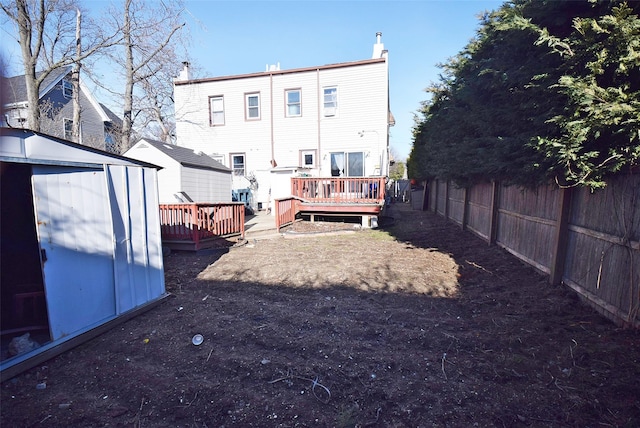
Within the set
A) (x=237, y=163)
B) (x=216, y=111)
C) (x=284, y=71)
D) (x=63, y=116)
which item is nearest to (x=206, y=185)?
(x=237, y=163)

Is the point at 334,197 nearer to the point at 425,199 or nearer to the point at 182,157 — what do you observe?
the point at 182,157

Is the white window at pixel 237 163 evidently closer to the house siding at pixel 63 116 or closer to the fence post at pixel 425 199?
the house siding at pixel 63 116

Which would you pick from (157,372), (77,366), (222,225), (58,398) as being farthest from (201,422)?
(222,225)

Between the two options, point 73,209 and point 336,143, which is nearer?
point 73,209

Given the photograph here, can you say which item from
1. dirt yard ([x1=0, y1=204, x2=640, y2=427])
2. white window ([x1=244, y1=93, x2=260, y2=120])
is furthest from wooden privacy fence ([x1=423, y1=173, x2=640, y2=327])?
white window ([x1=244, y1=93, x2=260, y2=120])

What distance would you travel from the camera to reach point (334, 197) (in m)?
10.8

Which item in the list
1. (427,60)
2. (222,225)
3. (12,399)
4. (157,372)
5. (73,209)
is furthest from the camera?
(427,60)

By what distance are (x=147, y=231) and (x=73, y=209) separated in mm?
1051

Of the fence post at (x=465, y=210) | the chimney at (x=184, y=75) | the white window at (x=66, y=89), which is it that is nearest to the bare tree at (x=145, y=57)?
the chimney at (x=184, y=75)

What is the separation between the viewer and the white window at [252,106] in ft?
49.2

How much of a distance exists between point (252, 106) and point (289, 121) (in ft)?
6.78

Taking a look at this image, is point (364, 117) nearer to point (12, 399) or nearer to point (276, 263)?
point (276, 263)

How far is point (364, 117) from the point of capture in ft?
45.1

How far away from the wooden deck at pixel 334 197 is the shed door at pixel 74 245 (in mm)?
6387
